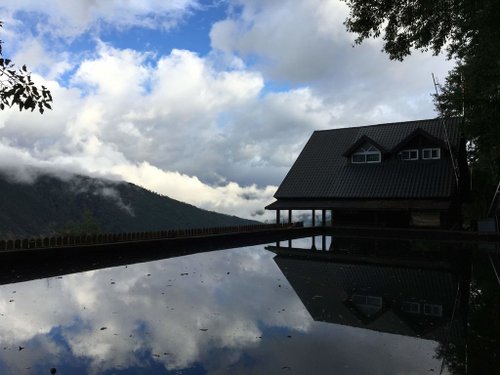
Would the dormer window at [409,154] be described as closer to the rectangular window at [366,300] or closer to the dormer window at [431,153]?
the dormer window at [431,153]

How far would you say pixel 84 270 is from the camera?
14258 mm

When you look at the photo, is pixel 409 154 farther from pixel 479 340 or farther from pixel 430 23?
pixel 479 340

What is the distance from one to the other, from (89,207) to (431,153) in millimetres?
148703

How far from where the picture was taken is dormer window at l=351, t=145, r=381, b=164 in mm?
34062

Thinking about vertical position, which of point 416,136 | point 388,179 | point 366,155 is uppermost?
point 416,136

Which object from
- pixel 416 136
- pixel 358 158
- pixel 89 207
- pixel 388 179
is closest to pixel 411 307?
pixel 388 179

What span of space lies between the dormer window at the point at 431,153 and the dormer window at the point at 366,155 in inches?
137

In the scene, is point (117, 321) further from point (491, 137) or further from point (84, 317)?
point (491, 137)

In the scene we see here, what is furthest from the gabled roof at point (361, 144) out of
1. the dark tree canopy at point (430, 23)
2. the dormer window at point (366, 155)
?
the dark tree canopy at point (430, 23)

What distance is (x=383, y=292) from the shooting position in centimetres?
1134

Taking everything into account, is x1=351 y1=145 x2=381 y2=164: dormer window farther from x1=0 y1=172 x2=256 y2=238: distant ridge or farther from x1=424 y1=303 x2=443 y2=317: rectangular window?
x1=0 y1=172 x2=256 y2=238: distant ridge

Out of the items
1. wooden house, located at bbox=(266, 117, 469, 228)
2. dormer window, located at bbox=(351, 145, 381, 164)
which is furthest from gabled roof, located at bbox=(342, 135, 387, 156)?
dormer window, located at bbox=(351, 145, 381, 164)

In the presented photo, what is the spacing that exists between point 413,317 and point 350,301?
1.69m

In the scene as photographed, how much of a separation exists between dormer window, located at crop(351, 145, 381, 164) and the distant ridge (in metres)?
114
